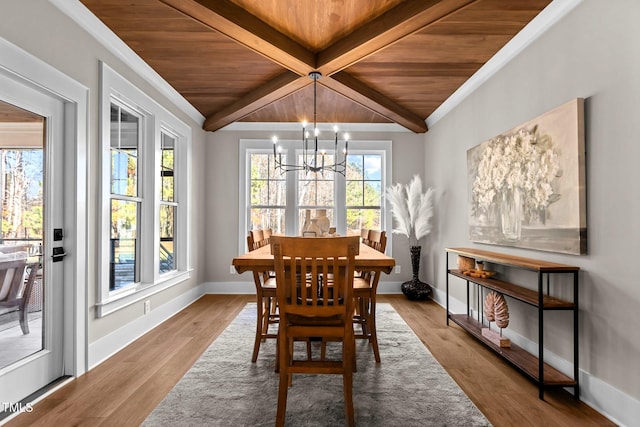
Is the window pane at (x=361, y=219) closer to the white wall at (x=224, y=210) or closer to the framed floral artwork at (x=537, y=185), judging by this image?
the white wall at (x=224, y=210)

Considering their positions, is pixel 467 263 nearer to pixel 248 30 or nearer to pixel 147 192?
pixel 248 30

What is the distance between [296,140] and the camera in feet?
18.4

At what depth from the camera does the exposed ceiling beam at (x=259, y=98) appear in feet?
12.9

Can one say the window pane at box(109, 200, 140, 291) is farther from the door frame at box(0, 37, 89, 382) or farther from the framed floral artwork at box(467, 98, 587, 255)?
the framed floral artwork at box(467, 98, 587, 255)

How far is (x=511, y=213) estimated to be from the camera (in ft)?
9.93

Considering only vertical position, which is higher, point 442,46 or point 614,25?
point 442,46

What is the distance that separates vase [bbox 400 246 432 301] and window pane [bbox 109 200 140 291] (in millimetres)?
3340

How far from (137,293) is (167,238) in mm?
1150

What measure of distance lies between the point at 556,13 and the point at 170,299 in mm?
4386

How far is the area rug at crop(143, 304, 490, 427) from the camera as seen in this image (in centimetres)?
203

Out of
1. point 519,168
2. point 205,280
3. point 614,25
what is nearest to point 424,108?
point 519,168

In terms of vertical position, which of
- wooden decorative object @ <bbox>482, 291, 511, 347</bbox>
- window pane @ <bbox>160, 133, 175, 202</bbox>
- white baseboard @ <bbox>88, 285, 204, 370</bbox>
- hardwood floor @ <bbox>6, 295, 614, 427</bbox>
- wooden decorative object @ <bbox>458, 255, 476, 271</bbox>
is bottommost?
hardwood floor @ <bbox>6, 295, 614, 427</bbox>

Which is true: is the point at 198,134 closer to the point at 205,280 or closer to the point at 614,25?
Result: the point at 205,280

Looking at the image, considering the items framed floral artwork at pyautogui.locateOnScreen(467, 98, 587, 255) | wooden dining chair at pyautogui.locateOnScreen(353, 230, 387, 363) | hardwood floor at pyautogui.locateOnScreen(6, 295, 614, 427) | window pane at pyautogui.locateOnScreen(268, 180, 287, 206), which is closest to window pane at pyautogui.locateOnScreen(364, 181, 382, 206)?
window pane at pyautogui.locateOnScreen(268, 180, 287, 206)
